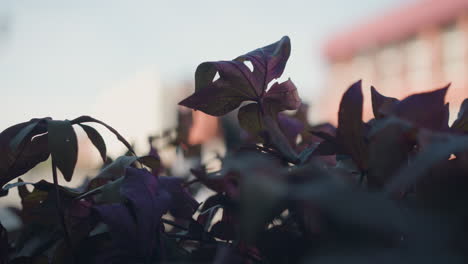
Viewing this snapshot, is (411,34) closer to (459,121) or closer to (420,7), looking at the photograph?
(420,7)

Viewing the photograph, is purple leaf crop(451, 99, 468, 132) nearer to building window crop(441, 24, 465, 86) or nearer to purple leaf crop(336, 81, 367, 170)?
purple leaf crop(336, 81, 367, 170)

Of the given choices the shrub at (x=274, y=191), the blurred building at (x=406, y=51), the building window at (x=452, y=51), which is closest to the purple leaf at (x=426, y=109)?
the shrub at (x=274, y=191)

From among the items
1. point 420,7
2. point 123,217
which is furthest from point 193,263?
point 420,7

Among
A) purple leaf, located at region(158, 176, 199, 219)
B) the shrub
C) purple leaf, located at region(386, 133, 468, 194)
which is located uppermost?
purple leaf, located at region(386, 133, 468, 194)

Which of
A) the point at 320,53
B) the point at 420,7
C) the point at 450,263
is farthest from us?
the point at 320,53

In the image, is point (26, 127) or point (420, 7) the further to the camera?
point (420, 7)

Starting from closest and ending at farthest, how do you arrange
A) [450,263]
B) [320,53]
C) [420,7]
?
[450,263] < [420,7] < [320,53]

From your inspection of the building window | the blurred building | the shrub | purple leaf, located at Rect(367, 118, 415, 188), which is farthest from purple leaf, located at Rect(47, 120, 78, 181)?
the building window
